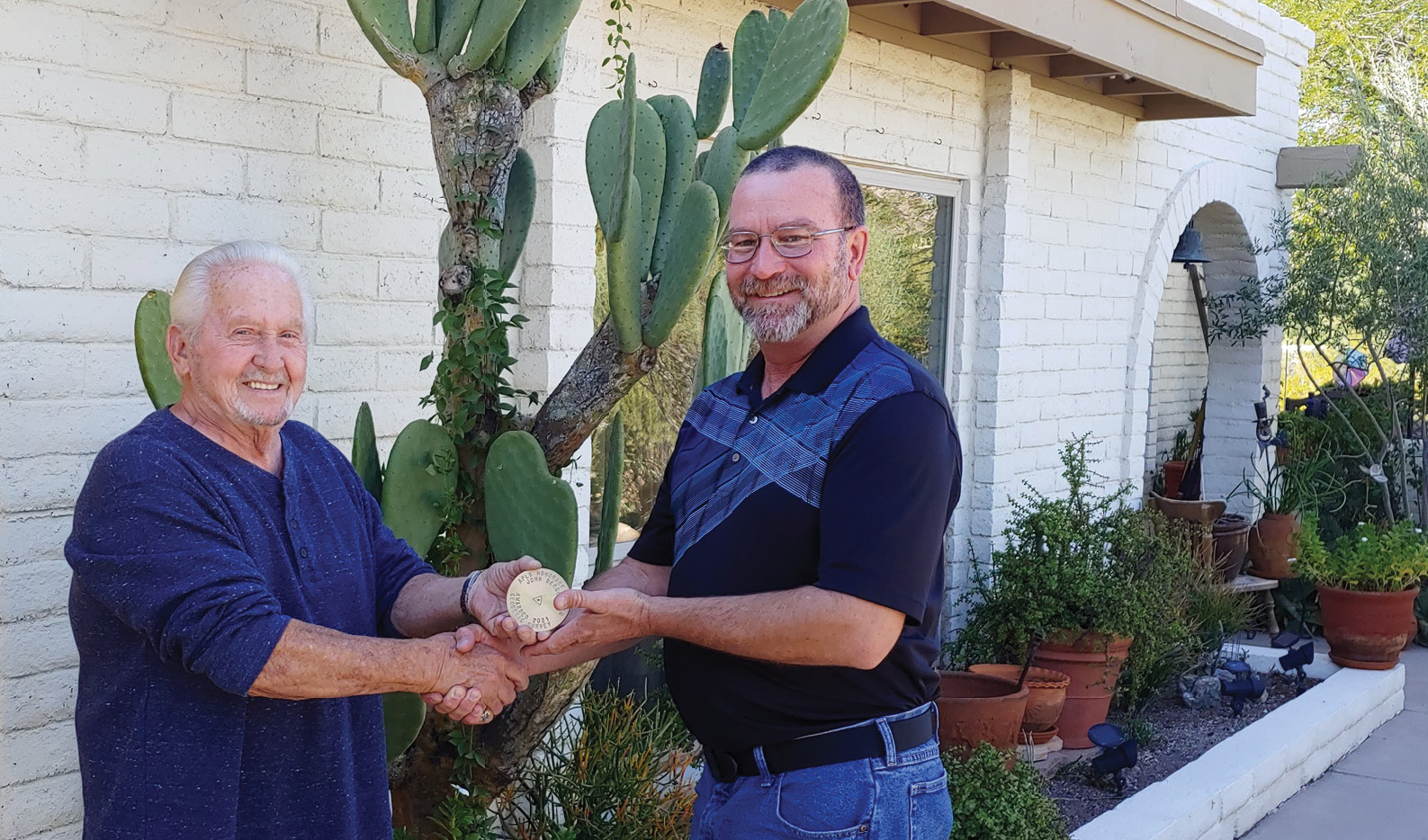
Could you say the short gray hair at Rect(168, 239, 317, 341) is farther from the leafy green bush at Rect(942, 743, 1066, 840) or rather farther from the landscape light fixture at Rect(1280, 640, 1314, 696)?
the landscape light fixture at Rect(1280, 640, 1314, 696)

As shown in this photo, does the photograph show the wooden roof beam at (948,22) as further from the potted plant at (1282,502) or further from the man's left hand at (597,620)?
the potted plant at (1282,502)

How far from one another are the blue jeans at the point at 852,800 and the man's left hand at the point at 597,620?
345 mm

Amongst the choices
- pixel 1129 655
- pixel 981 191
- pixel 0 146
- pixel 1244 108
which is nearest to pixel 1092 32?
pixel 981 191

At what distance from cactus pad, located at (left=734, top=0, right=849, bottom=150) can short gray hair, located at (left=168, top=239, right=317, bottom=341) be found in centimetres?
125

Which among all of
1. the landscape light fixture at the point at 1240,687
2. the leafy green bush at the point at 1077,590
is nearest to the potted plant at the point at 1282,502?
the landscape light fixture at the point at 1240,687

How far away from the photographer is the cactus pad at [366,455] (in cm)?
322

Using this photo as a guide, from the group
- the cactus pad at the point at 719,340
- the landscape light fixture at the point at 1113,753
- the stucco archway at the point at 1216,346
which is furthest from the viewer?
the stucco archway at the point at 1216,346

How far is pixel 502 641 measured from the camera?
262 cm

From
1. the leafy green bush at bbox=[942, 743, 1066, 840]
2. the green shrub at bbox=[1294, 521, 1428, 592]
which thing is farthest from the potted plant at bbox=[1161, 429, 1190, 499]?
the leafy green bush at bbox=[942, 743, 1066, 840]

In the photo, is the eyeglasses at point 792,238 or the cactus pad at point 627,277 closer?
the eyeglasses at point 792,238

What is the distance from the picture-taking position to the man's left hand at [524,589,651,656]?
8.08 ft

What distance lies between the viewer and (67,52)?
10.3 ft

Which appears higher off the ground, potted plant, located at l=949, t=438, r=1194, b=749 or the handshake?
the handshake

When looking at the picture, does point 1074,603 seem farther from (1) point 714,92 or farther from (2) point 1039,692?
(1) point 714,92
